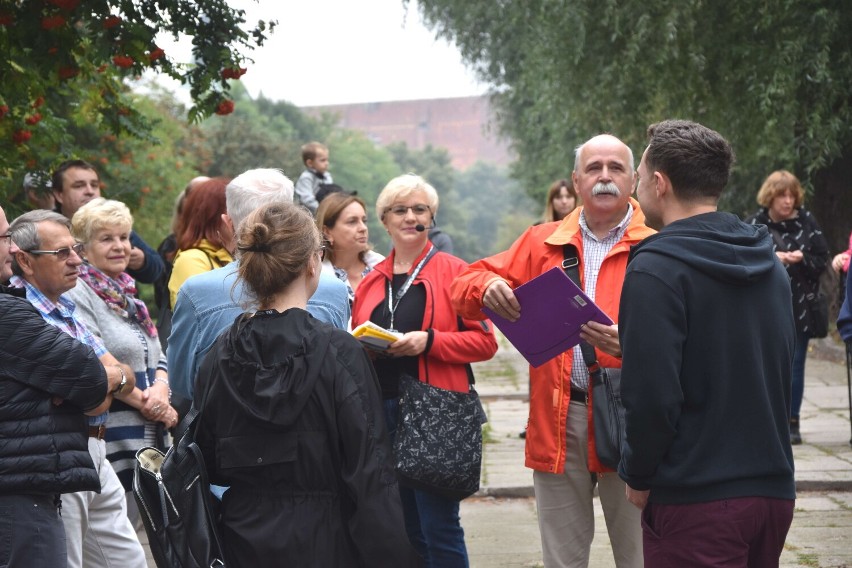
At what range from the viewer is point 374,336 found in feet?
16.1

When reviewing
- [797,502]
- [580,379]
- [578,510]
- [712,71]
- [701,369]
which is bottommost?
[797,502]

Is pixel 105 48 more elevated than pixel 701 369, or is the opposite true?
pixel 105 48

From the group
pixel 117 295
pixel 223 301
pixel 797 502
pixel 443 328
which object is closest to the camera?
pixel 223 301

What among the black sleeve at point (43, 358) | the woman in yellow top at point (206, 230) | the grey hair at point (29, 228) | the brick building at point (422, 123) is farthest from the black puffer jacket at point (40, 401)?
the brick building at point (422, 123)

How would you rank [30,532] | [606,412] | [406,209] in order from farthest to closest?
1. [406,209]
2. [606,412]
3. [30,532]

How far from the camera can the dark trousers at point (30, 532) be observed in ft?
12.2

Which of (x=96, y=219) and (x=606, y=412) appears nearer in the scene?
(x=606, y=412)

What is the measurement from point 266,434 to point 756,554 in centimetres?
144

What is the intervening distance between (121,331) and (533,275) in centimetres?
193

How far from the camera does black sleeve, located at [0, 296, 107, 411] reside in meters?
3.76

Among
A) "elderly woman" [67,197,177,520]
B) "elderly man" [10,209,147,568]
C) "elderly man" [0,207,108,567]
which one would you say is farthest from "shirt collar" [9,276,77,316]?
"elderly man" [0,207,108,567]

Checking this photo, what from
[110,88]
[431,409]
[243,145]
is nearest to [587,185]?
[431,409]

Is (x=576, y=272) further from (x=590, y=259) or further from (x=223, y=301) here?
(x=223, y=301)

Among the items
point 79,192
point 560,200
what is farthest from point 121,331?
point 560,200
